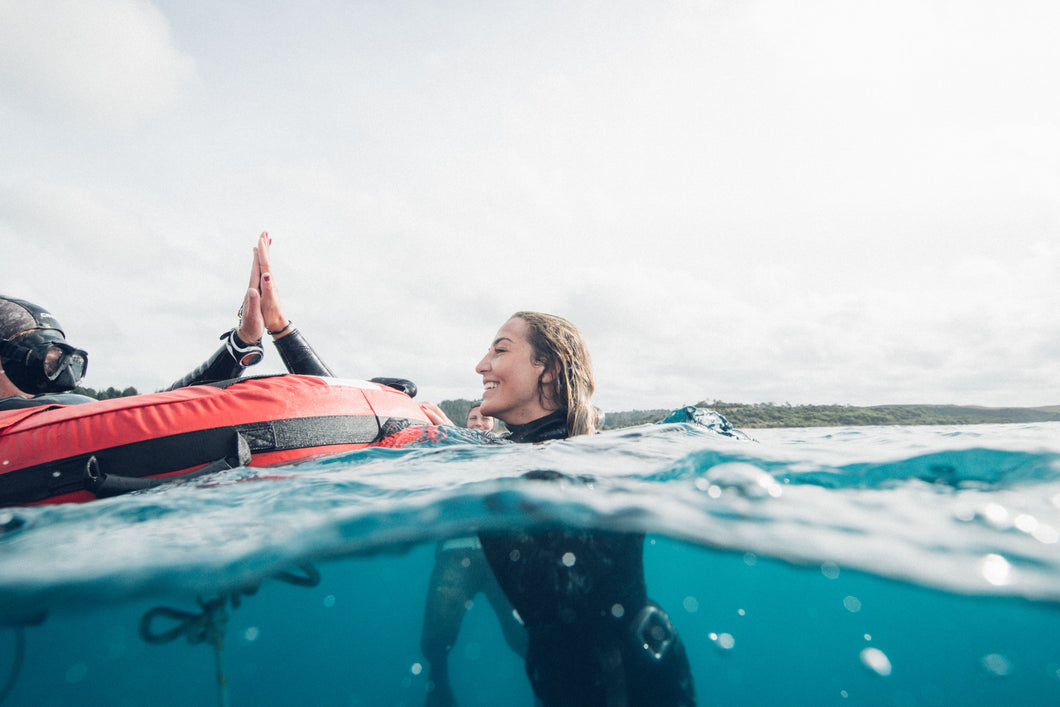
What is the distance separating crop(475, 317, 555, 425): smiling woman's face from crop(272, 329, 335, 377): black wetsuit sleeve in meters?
1.63

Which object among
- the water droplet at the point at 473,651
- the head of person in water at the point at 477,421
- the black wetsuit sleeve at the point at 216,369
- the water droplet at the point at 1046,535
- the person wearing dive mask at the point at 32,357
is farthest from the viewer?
the water droplet at the point at 473,651

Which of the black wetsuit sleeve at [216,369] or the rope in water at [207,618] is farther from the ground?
the black wetsuit sleeve at [216,369]

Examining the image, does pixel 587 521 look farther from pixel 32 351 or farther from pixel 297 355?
pixel 32 351

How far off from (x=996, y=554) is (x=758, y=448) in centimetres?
142

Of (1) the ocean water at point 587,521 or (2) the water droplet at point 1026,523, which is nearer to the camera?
(2) the water droplet at point 1026,523

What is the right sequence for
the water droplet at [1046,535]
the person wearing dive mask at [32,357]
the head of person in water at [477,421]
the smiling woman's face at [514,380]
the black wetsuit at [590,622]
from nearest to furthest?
the water droplet at [1046,535] → the black wetsuit at [590,622] → the person wearing dive mask at [32,357] → the smiling woman's face at [514,380] → the head of person in water at [477,421]

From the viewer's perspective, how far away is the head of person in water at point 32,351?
3.71m

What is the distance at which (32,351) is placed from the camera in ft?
12.3

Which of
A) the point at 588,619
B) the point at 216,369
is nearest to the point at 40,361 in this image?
the point at 216,369

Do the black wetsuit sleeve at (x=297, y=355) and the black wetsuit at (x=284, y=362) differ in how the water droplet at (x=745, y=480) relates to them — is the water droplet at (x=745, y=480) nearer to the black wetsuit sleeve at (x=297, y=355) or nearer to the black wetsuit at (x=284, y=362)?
the black wetsuit sleeve at (x=297, y=355)

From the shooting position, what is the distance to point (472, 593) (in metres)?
5.95

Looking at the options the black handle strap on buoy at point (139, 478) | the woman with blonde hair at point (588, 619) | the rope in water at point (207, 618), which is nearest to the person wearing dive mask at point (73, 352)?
the black handle strap on buoy at point (139, 478)

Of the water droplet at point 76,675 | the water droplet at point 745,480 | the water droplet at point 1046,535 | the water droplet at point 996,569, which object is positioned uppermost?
the water droplet at point 745,480

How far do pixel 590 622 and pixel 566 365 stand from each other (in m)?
2.09
